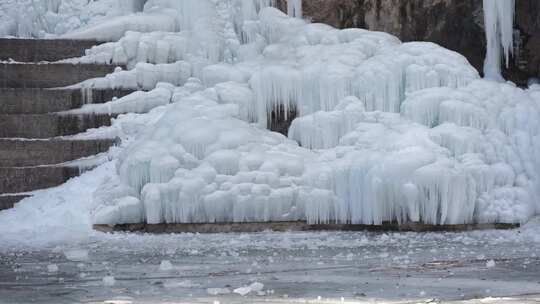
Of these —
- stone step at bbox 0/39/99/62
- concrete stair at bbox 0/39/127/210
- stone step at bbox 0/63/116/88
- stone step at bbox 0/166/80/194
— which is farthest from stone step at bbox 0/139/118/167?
stone step at bbox 0/39/99/62

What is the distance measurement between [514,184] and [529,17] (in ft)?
12.6

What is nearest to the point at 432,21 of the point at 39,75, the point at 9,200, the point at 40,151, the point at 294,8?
the point at 294,8

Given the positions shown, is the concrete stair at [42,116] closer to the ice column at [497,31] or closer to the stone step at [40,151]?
the stone step at [40,151]

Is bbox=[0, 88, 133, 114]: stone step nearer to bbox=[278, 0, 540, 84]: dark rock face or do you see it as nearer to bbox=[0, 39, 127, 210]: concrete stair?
bbox=[0, 39, 127, 210]: concrete stair

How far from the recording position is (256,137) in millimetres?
12742

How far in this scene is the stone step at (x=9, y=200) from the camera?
12.5 m

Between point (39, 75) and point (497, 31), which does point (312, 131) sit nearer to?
point (497, 31)

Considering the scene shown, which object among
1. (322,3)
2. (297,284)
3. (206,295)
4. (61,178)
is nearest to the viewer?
(206,295)

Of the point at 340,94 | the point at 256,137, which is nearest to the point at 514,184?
the point at 340,94

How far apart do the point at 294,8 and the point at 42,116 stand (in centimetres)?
438

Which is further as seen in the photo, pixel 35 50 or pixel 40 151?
pixel 35 50

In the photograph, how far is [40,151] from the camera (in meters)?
13.1

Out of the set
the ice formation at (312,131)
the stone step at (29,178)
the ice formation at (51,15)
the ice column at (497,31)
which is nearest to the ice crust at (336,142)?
the ice formation at (312,131)

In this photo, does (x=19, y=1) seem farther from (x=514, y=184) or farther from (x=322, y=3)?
(x=514, y=184)
